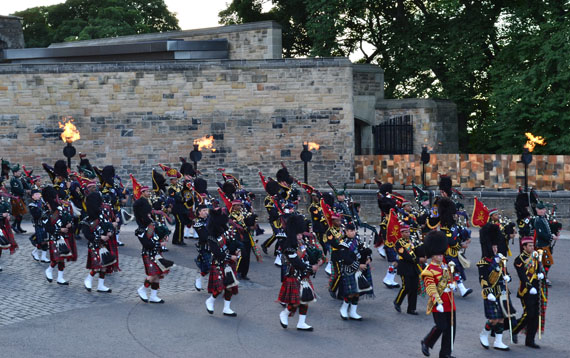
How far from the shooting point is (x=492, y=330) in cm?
1190

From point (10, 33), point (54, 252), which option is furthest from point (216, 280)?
point (10, 33)

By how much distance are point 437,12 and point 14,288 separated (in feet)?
82.2

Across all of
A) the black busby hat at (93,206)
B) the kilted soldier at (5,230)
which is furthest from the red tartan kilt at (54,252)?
the kilted soldier at (5,230)

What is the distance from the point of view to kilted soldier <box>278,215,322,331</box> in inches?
500

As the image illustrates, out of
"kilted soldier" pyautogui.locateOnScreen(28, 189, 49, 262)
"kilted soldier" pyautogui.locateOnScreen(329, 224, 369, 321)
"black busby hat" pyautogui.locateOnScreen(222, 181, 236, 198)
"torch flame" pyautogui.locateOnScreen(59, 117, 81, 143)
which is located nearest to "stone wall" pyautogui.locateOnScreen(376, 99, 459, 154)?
"torch flame" pyautogui.locateOnScreen(59, 117, 81, 143)

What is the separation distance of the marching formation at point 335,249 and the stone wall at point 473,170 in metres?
8.08

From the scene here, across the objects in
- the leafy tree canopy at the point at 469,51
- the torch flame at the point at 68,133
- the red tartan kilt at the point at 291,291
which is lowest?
the red tartan kilt at the point at 291,291

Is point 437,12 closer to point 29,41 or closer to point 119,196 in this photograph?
point 119,196

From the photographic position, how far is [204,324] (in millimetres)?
13117

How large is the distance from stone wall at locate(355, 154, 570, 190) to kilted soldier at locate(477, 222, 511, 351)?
1362 centimetres

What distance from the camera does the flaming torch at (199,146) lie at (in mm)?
24812

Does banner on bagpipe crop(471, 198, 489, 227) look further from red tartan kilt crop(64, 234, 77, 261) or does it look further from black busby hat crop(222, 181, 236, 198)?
red tartan kilt crop(64, 234, 77, 261)

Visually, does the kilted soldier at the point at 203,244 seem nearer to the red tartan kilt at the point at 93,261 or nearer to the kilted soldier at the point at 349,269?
the red tartan kilt at the point at 93,261

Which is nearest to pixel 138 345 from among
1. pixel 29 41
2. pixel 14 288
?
pixel 14 288
